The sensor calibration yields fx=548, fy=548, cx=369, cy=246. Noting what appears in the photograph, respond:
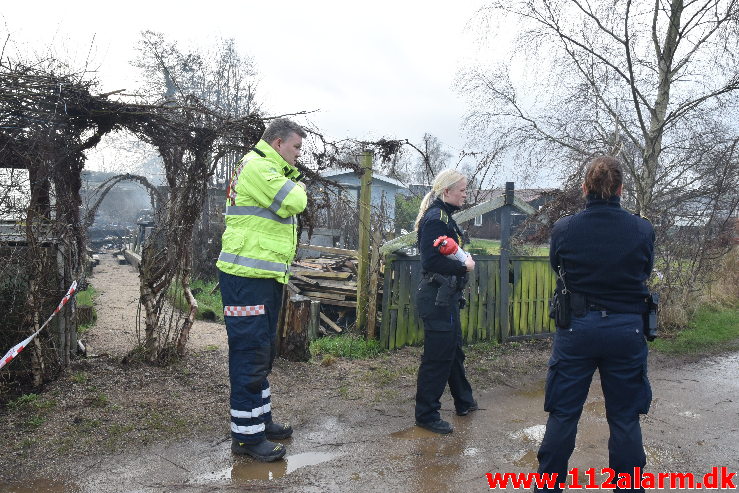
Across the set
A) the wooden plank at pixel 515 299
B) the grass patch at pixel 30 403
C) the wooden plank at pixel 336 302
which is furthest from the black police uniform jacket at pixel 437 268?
the wooden plank at pixel 336 302

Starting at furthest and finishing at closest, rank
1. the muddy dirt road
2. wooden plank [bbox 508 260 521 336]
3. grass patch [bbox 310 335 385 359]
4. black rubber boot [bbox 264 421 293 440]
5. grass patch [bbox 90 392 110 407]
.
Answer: wooden plank [bbox 508 260 521 336] < grass patch [bbox 310 335 385 359] < grass patch [bbox 90 392 110 407] < black rubber boot [bbox 264 421 293 440] < the muddy dirt road

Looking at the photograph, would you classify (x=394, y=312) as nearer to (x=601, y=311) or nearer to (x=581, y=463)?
(x=581, y=463)

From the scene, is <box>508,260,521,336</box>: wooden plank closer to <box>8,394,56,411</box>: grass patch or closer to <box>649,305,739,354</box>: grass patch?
<box>649,305,739,354</box>: grass patch

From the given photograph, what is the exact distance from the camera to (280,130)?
12.7 ft

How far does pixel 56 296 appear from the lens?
4.89m

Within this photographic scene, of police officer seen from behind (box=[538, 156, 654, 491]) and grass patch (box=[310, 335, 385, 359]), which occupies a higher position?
police officer seen from behind (box=[538, 156, 654, 491])

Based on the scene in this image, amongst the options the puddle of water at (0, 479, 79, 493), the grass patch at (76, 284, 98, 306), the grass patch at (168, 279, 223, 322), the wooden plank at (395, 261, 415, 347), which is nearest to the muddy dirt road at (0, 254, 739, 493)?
the puddle of water at (0, 479, 79, 493)

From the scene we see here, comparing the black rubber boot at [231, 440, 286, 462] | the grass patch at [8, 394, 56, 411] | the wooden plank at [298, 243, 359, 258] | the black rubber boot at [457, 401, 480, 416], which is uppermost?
the wooden plank at [298, 243, 359, 258]

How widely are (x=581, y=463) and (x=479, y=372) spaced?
2.45m

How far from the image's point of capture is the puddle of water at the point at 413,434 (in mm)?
4270

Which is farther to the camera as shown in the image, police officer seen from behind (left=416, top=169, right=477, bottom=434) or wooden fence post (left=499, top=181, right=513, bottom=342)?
wooden fence post (left=499, top=181, right=513, bottom=342)

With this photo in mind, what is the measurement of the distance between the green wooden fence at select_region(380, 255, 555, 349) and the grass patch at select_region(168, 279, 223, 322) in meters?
2.58

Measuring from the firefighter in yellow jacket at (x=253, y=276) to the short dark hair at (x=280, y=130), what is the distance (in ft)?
0.50

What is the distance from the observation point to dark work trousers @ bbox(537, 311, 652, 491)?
3.07m
